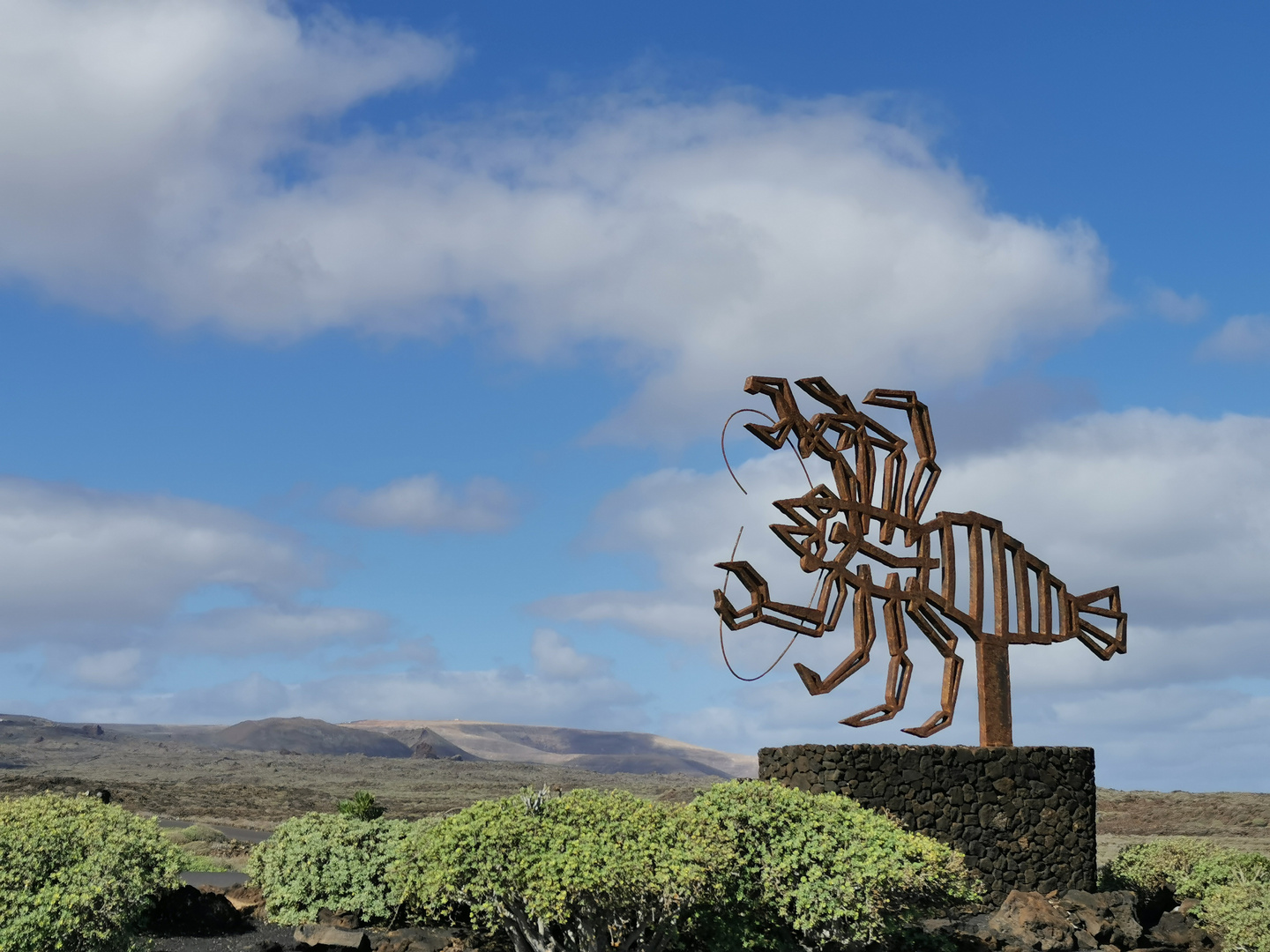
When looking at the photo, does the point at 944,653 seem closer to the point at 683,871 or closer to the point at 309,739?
the point at 683,871

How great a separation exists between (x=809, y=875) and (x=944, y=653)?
7.11 meters

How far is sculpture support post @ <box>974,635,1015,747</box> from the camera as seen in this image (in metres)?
20.5

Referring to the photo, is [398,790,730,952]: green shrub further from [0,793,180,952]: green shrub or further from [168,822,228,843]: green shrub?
[168,822,228,843]: green shrub

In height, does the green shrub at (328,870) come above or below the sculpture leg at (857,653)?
below

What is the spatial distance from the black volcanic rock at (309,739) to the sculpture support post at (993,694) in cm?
11196

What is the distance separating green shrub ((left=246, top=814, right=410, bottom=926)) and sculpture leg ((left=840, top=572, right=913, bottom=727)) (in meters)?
7.75

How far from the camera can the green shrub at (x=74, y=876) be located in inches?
521

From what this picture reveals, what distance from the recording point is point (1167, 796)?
2117 inches

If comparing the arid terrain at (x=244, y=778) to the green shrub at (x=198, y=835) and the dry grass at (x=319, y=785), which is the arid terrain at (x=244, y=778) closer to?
the dry grass at (x=319, y=785)

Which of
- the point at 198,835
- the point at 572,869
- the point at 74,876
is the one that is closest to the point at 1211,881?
the point at 572,869

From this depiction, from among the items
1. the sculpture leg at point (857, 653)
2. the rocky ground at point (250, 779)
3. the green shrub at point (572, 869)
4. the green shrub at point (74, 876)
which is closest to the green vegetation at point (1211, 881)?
the sculpture leg at point (857, 653)

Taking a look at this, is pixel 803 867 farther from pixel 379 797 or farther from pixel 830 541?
pixel 379 797

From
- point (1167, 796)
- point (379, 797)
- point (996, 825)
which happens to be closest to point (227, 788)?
point (379, 797)

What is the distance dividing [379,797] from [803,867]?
4481cm
